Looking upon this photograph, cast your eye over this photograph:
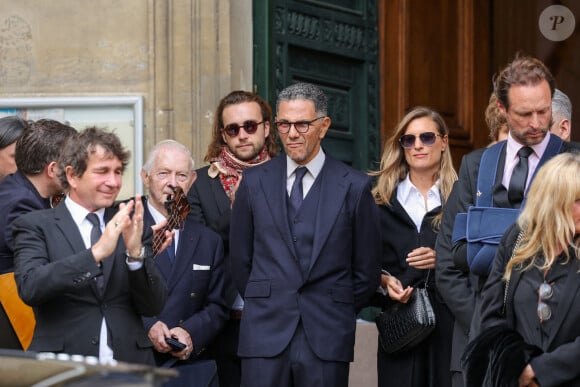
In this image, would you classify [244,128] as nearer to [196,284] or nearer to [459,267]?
[196,284]

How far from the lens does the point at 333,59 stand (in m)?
11.3

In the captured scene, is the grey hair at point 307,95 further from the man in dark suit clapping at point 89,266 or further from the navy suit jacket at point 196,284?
the man in dark suit clapping at point 89,266

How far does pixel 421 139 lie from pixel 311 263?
1.28 metres

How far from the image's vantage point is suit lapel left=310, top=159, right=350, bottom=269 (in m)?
8.00

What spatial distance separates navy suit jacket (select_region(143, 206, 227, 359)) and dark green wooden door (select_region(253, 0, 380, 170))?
229 cm

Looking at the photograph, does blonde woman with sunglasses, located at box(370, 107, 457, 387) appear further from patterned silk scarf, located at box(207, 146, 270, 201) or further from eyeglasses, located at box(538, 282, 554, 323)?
eyeglasses, located at box(538, 282, 554, 323)

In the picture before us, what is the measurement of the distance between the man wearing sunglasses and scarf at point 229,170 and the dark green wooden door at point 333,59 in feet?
5.09

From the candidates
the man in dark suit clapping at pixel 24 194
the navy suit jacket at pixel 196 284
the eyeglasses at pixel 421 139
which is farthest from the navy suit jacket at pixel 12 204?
the eyeglasses at pixel 421 139

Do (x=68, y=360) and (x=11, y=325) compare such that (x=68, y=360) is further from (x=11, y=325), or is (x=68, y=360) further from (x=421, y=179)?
(x=421, y=179)

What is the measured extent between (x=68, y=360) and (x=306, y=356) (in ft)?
10.1

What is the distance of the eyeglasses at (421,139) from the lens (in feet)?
28.9

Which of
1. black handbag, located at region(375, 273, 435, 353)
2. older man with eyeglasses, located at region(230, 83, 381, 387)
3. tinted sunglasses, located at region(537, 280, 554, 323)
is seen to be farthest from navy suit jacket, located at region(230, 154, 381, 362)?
tinted sunglasses, located at region(537, 280, 554, 323)

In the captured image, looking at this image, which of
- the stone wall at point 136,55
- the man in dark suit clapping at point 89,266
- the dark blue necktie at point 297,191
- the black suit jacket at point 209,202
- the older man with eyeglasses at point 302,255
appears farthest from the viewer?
the stone wall at point 136,55

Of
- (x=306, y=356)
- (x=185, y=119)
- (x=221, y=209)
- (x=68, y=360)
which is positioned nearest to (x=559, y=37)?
(x=185, y=119)
